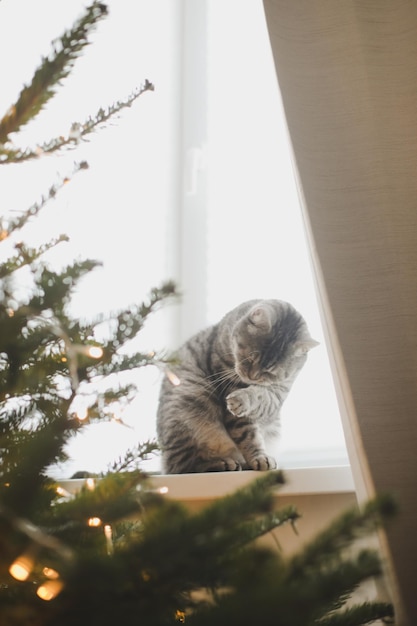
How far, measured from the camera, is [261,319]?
1178mm

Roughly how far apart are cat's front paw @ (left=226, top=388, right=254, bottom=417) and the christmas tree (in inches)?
20.5

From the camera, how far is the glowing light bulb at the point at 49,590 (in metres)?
0.29

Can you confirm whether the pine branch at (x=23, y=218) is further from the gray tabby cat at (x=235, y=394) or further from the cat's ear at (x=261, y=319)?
the cat's ear at (x=261, y=319)

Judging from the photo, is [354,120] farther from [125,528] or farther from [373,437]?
[125,528]

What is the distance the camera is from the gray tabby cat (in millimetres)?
1089

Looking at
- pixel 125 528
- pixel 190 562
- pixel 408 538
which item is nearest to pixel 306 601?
pixel 190 562

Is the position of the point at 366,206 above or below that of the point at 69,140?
below

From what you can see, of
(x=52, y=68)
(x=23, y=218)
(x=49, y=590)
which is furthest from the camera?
(x=23, y=218)

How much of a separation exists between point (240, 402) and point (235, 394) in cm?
2

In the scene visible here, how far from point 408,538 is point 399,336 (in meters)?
0.30

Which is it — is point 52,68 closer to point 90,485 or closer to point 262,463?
point 90,485

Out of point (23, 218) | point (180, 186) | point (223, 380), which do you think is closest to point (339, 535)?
point (23, 218)

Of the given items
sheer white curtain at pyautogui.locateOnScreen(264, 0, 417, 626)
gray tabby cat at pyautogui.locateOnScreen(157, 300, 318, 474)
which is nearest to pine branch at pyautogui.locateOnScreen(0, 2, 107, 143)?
sheer white curtain at pyautogui.locateOnScreen(264, 0, 417, 626)

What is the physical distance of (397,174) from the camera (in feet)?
3.10
